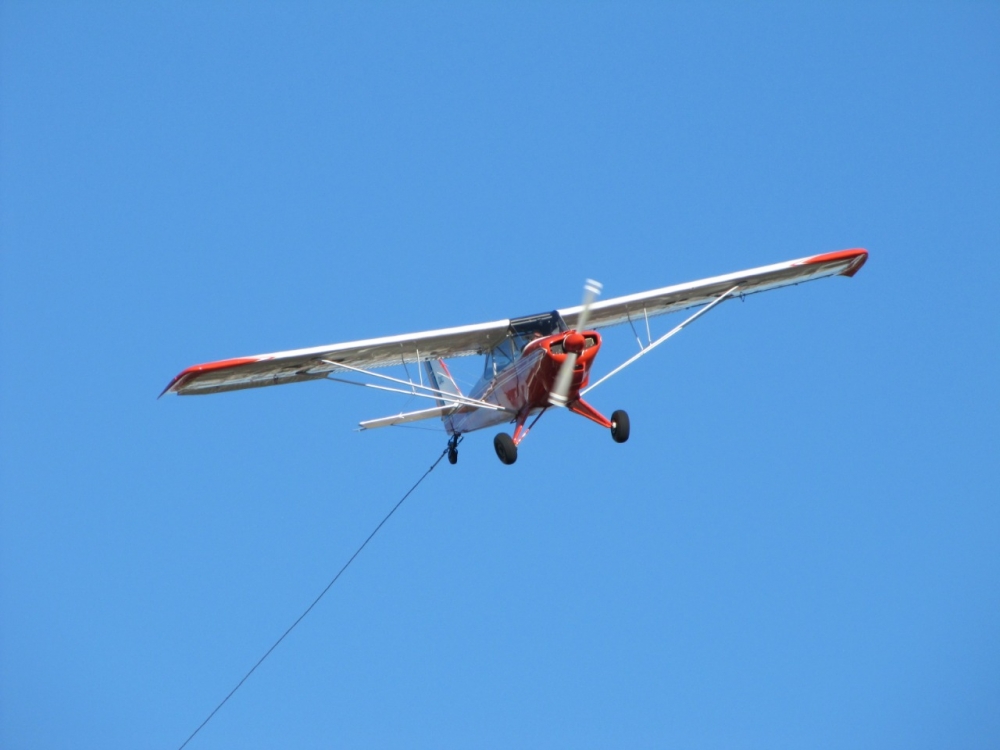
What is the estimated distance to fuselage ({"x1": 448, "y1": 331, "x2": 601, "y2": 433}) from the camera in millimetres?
21500

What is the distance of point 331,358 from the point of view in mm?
23375

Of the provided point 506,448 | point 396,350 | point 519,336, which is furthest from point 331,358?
point 506,448

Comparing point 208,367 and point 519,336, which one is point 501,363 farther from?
point 208,367

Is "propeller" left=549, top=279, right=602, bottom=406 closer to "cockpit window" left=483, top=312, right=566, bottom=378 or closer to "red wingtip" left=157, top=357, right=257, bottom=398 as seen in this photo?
"cockpit window" left=483, top=312, right=566, bottom=378

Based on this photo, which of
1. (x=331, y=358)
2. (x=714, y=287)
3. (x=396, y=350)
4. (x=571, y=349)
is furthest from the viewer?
(x=714, y=287)

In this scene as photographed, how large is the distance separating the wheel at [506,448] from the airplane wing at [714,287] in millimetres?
2745

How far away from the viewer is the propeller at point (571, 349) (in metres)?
21.0

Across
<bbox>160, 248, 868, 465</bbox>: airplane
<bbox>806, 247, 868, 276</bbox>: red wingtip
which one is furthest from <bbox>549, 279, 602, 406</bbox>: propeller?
<bbox>806, 247, 868, 276</bbox>: red wingtip

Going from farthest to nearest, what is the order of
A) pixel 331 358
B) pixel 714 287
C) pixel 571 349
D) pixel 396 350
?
pixel 714 287, pixel 396 350, pixel 331 358, pixel 571 349

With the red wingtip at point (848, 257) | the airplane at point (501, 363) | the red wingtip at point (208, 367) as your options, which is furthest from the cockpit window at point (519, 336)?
the red wingtip at point (848, 257)

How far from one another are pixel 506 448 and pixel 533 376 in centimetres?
114

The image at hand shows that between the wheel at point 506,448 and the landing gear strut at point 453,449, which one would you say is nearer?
the wheel at point 506,448

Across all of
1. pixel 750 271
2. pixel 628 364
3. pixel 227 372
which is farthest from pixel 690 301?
pixel 227 372

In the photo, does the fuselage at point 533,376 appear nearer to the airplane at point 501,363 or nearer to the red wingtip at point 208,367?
the airplane at point 501,363
